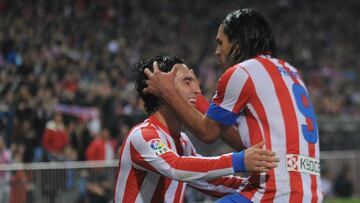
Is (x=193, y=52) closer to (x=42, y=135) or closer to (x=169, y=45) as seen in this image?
(x=169, y=45)

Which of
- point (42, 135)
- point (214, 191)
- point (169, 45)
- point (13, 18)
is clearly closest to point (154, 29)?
point (169, 45)

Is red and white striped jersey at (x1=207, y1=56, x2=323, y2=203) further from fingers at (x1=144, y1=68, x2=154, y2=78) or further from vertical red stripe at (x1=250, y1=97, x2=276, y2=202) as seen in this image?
fingers at (x1=144, y1=68, x2=154, y2=78)

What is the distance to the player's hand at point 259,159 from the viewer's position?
4027 millimetres

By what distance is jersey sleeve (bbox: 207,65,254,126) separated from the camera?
4.19 meters

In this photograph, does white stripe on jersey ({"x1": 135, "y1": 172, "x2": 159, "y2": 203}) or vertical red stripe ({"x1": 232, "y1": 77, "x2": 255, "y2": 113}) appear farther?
white stripe on jersey ({"x1": 135, "y1": 172, "x2": 159, "y2": 203})

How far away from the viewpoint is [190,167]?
4.37m

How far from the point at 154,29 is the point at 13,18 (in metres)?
7.37

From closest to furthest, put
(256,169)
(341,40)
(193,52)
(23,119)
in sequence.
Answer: (256,169) < (23,119) < (193,52) < (341,40)

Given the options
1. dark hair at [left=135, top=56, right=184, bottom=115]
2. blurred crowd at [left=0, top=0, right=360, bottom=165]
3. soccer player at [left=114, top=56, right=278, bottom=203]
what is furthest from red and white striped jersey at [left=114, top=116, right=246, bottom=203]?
blurred crowd at [left=0, top=0, right=360, bottom=165]

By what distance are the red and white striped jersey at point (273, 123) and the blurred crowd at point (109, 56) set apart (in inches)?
296

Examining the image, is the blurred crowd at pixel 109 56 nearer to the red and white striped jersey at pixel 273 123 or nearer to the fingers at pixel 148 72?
the fingers at pixel 148 72

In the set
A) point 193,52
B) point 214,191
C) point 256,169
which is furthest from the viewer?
point 193,52

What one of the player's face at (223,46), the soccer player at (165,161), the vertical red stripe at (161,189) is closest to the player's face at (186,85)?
the soccer player at (165,161)

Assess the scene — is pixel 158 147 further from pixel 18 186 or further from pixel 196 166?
pixel 18 186
